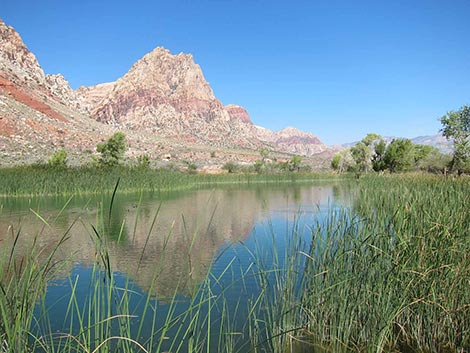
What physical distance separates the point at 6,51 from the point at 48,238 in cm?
8618

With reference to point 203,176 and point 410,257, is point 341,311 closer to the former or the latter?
point 410,257

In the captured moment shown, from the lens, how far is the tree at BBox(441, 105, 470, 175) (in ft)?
95.5

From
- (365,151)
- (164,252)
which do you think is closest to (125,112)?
(365,151)

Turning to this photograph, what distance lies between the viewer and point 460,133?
1179 inches

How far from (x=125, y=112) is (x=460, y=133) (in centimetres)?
13439

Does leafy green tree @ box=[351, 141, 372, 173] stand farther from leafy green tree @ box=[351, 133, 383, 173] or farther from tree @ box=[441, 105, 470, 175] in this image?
tree @ box=[441, 105, 470, 175]

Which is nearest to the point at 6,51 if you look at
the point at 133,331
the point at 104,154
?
the point at 104,154

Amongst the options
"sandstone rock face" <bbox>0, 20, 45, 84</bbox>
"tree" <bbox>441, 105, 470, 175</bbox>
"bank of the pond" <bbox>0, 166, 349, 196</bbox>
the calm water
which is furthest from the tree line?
"sandstone rock face" <bbox>0, 20, 45, 84</bbox>

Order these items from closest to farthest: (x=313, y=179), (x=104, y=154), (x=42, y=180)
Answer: (x=42, y=180) → (x=104, y=154) → (x=313, y=179)

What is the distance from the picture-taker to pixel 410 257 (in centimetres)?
382

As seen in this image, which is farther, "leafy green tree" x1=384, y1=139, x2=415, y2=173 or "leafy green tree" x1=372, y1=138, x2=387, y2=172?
"leafy green tree" x1=372, y1=138, x2=387, y2=172

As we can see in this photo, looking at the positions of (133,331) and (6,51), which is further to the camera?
(6,51)

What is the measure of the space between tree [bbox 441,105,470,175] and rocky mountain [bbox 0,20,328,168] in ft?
→ 132

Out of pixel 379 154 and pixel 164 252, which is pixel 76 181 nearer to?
pixel 164 252
